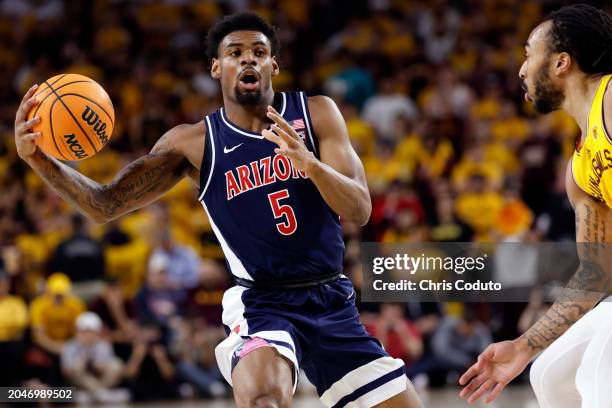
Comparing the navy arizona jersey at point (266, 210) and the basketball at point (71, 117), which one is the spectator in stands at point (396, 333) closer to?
the navy arizona jersey at point (266, 210)

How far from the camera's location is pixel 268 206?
207 inches

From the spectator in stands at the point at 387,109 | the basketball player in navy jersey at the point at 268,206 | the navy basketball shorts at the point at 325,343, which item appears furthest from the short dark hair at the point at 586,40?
the spectator in stands at the point at 387,109

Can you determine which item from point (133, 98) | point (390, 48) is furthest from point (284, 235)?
point (390, 48)

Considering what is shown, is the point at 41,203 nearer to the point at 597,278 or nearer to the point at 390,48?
the point at 390,48

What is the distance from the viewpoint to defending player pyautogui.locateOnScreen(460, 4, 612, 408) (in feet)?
A: 15.2

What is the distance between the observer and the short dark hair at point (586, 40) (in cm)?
477

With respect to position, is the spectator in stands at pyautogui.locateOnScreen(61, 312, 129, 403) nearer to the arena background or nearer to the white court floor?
the arena background

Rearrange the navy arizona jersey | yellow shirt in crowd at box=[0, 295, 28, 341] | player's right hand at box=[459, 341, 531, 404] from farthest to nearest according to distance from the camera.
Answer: yellow shirt in crowd at box=[0, 295, 28, 341] → the navy arizona jersey → player's right hand at box=[459, 341, 531, 404]

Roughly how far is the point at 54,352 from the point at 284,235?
550cm

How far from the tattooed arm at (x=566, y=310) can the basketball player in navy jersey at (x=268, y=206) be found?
25.6 inches

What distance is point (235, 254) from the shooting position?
5.32m

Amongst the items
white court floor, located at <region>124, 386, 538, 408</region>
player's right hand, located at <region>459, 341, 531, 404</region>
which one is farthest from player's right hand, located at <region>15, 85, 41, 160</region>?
white court floor, located at <region>124, 386, 538, 408</region>

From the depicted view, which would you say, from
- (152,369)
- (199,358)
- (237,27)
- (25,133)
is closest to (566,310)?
(237,27)

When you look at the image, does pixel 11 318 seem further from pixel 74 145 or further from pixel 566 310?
pixel 566 310
